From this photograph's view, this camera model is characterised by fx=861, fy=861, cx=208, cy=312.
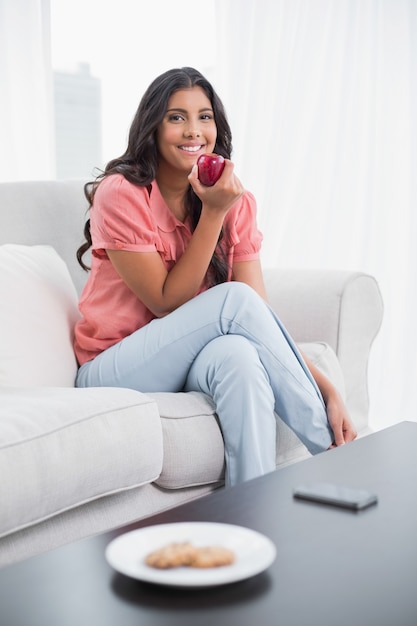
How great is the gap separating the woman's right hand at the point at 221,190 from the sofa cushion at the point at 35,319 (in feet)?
1.47

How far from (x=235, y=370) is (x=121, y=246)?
0.45 m

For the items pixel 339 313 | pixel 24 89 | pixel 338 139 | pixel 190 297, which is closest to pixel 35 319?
pixel 190 297

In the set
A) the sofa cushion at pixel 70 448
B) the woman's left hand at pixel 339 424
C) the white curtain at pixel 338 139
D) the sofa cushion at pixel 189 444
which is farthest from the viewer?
the white curtain at pixel 338 139

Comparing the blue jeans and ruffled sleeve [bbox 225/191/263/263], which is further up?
ruffled sleeve [bbox 225/191/263/263]

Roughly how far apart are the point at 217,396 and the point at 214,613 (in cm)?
101

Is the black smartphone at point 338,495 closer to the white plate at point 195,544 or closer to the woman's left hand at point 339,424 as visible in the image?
the white plate at point 195,544

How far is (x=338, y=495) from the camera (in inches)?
41.5

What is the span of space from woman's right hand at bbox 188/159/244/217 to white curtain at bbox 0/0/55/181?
1.37 meters

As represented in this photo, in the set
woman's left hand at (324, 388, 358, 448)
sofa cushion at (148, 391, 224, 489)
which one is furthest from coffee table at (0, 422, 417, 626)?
woman's left hand at (324, 388, 358, 448)

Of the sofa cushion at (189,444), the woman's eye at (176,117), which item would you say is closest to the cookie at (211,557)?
the sofa cushion at (189,444)

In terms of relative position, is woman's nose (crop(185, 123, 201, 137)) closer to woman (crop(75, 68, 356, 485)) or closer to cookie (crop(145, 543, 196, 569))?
woman (crop(75, 68, 356, 485))

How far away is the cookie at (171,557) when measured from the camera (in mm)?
798

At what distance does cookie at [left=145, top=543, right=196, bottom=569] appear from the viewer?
2.62 feet

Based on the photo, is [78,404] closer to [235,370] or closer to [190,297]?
[235,370]
